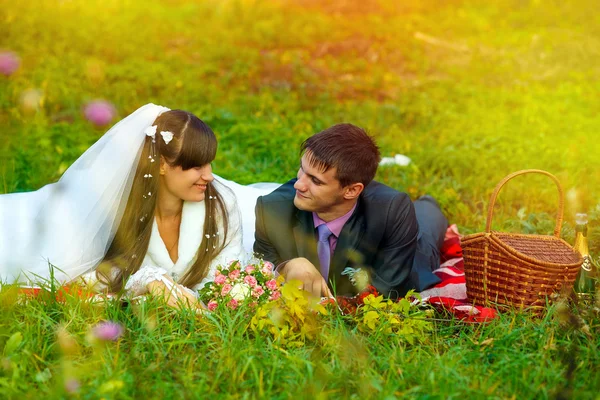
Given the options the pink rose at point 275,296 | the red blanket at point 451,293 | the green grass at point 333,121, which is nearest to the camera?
the green grass at point 333,121

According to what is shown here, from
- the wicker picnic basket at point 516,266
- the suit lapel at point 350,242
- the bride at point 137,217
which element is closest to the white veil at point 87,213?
the bride at point 137,217

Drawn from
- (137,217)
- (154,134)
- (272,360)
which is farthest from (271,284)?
(154,134)

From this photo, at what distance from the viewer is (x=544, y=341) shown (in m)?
3.18

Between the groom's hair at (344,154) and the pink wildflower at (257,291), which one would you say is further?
the groom's hair at (344,154)

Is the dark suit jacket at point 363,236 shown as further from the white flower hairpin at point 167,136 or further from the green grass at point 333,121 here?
the white flower hairpin at point 167,136

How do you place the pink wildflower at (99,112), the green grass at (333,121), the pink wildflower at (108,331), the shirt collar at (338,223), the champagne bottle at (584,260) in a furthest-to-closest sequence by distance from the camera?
1. the pink wildflower at (99,112)
2. the shirt collar at (338,223)
3. the champagne bottle at (584,260)
4. the pink wildflower at (108,331)
5. the green grass at (333,121)

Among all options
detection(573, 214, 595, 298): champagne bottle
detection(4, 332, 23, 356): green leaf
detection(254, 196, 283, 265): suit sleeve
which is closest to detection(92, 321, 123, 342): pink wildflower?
detection(4, 332, 23, 356): green leaf

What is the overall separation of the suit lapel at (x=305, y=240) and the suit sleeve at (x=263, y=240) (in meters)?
0.17

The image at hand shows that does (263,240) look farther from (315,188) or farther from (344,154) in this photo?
(344,154)

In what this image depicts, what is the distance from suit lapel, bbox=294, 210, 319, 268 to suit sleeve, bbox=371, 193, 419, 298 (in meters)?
0.39

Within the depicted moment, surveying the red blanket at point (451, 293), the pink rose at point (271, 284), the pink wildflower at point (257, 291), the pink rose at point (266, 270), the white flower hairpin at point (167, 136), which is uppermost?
the white flower hairpin at point (167, 136)

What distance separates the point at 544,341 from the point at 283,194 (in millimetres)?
1773

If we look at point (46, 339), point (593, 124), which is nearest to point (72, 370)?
point (46, 339)

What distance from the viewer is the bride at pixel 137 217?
381 centimetres
